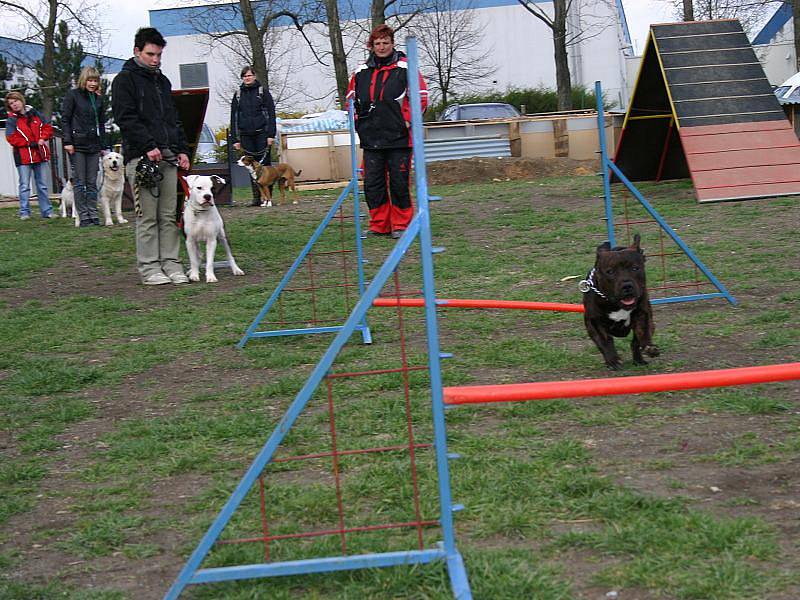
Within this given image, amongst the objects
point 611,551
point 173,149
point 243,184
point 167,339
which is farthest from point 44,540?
point 243,184

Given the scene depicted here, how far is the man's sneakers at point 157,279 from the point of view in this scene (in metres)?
9.29

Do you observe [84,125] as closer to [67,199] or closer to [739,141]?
[67,199]

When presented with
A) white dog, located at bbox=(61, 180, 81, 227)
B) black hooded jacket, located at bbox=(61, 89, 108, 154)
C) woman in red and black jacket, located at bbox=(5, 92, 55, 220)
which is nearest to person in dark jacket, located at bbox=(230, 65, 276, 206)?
black hooded jacket, located at bbox=(61, 89, 108, 154)

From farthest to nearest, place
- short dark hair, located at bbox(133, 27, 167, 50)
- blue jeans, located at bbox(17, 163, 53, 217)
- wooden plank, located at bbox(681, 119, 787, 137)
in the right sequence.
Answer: blue jeans, located at bbox(17, 163, 53, 217) < wooden plank, located at bbox(681, 119, 787, 137) < short dark hair, located at bbox(133, 27, 167, 50)

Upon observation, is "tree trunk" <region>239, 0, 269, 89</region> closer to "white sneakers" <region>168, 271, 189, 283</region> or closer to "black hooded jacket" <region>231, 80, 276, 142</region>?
"black hooded jacket" <region>231, 80, 276, 142</region>

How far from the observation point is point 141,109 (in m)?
8.62

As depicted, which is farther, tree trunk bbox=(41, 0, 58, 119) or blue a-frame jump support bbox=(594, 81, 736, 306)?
tree trunk bbox=(41, 0, 58, 119)

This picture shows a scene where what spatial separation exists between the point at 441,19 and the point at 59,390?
121ft

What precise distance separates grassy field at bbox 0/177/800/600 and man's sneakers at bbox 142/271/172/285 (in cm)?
56

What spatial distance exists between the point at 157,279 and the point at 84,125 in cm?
516

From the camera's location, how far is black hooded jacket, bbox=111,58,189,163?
854 cm

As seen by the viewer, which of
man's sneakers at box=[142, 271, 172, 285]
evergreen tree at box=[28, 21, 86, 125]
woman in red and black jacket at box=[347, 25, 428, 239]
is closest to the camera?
woman in red and black jacket at box=[347, 25, 428, 239]

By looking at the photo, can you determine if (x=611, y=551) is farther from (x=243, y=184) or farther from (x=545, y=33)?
(x=545, y=33)

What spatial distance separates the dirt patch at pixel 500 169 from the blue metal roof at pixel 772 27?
29175 millimetres
